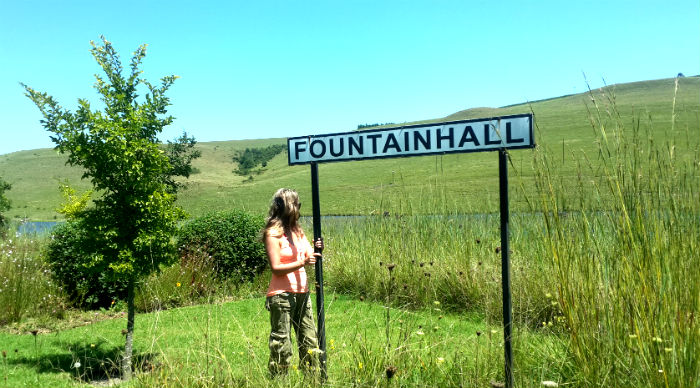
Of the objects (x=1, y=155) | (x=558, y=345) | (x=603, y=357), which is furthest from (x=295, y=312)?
(x=1, y=155)

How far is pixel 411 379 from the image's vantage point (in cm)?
391

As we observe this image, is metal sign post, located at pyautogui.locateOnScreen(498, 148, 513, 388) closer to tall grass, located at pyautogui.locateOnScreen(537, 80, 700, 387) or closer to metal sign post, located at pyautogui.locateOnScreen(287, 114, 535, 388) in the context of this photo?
metal sign post, located at pyautogui.locateOnScreen(287, 114, 535, 388)

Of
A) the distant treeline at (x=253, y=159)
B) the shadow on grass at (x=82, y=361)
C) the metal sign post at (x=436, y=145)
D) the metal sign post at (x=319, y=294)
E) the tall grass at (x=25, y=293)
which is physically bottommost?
the shadow on grass at (x=82, y=361)

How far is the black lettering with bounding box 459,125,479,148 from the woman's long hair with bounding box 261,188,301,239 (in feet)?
4.92

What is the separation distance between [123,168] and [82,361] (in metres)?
2.36

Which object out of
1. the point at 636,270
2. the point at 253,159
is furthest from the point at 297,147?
the point at 253,159

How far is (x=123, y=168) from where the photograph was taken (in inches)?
219

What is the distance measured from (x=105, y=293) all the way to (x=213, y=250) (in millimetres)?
1929

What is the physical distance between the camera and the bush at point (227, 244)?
9.40 meters

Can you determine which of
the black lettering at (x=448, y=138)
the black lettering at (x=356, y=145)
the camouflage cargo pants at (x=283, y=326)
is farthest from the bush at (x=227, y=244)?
the black lettering at (x=448, y=138)

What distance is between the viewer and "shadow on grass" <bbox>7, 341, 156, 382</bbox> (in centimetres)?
575

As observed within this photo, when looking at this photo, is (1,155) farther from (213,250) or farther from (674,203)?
(674,203)

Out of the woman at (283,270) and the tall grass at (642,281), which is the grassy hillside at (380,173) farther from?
the tall grass at (642,281)

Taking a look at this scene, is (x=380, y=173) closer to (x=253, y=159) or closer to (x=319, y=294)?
(x=253, y=159)
